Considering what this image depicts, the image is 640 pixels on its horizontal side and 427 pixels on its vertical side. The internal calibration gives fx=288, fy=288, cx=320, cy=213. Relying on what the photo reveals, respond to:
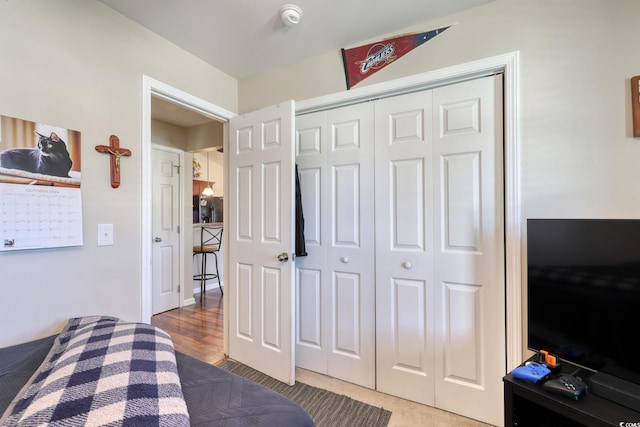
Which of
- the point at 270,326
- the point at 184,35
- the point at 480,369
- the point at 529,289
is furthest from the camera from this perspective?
the point at 270,326

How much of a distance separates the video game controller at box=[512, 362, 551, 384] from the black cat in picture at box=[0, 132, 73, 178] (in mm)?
2337

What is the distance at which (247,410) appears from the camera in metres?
0.81

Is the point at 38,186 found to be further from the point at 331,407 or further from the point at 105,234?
the point at 331,407

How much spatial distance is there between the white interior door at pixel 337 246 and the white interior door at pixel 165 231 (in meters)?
2.29

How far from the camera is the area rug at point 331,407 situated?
1.68 metres

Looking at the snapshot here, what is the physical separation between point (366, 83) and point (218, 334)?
275cm

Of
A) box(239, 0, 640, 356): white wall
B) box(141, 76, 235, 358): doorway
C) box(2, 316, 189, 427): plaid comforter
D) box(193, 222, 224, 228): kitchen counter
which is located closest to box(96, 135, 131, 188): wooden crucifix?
box(141, 76, 235, 358): doorway

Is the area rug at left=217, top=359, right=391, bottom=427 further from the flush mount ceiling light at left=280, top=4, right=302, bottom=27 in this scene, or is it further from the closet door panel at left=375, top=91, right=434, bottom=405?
the flush mount ceiling light at left=280, top=4, right=302, bottom=27

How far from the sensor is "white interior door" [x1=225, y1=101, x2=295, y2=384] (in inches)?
81.2

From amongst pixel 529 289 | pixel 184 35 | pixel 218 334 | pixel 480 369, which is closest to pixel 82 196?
pixel 184 35

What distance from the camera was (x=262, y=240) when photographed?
87.0 inches

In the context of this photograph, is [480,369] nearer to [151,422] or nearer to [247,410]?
[247,410]

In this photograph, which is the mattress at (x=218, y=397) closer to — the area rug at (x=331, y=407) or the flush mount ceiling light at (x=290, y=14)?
the area rug at (x=331, y=407)

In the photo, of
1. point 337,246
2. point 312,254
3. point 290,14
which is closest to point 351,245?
point 337,246
